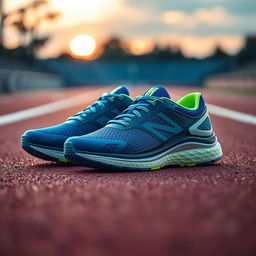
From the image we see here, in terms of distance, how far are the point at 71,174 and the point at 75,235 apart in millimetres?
891

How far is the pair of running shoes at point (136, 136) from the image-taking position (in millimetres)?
1655

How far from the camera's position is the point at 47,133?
6.45ft

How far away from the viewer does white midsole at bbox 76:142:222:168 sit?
1652mm

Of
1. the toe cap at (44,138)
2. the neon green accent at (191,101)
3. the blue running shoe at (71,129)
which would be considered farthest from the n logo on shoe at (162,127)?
the toe cap at (44,138)

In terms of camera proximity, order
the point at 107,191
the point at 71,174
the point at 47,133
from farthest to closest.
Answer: the point at 47,133 → the point at 71,174 → the point at 107,191

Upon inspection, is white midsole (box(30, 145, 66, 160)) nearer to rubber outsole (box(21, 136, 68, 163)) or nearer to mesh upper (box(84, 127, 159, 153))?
rubber outsole (box(21, 136, 68, 163))

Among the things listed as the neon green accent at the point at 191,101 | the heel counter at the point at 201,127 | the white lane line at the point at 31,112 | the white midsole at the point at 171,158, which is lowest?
the white lane line at the point at 31,112

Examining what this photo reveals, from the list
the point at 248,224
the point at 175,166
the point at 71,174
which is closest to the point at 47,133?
the point at 71,174

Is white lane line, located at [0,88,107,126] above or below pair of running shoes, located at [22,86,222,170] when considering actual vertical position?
below

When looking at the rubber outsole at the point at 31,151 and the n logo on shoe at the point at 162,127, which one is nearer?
the n logo on shoe at the point at 162,127


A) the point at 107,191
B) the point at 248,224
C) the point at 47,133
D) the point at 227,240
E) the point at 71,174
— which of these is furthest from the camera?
the point at 47,133

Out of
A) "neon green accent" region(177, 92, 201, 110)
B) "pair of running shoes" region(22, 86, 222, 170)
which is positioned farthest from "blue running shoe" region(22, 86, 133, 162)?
"neon green accent" region(177, 92, 201, 110)

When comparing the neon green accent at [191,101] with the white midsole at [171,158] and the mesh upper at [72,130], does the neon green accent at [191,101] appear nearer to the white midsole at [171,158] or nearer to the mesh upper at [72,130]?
the white midsole at [171,158]

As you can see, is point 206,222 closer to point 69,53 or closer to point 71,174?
point 71,174
